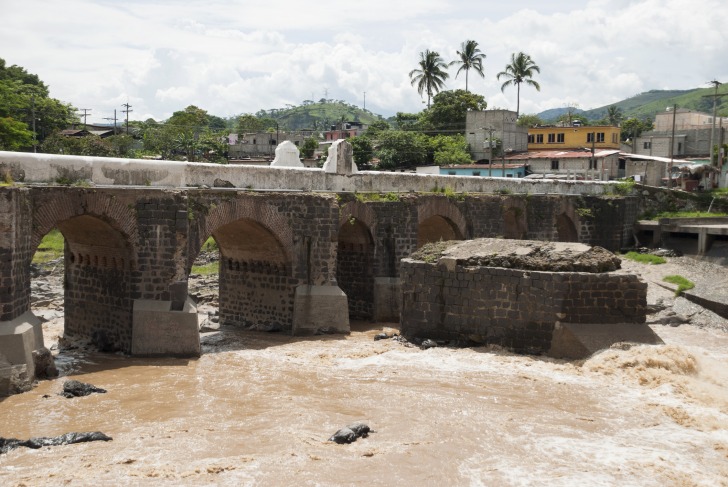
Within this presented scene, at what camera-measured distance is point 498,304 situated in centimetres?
1566

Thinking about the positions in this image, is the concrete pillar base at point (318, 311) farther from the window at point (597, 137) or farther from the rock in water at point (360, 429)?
the window at point (597, 137)

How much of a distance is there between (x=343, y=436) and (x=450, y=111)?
4259 centimetres

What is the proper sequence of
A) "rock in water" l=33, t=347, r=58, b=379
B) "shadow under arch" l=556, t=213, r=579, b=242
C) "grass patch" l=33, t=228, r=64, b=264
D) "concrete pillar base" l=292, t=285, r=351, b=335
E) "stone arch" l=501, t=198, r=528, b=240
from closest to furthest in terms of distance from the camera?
"rock in water" l=33, t=347, r=58, b=379 < "concrete pillar base" l=292, t=285, r=351, b=335 < "stone arch" l=501, t=198, r=528, b=240 < "grass patch" l=33, t=228, r=64, b=264 < "shadow under arch" l=556, t=213, r=579, b=242

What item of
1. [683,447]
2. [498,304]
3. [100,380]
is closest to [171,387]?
[100,380]

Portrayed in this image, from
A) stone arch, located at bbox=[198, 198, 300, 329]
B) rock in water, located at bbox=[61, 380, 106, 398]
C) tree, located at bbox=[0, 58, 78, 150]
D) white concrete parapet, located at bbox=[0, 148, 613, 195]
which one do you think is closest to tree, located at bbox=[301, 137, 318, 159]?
tree, located at bbox=[0, 58, 78, 150]

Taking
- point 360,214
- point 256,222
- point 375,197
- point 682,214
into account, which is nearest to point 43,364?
point 256,222

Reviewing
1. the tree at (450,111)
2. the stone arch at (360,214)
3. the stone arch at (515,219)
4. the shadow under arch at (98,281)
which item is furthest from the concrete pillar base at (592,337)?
the tree at (450,111)

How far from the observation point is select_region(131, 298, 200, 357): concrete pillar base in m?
15.5

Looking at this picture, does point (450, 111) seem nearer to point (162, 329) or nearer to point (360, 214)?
point (360, 214)

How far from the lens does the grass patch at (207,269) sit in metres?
27.6

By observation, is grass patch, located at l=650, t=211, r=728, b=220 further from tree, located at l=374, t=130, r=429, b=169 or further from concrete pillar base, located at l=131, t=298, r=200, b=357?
concrete pillar base, located at l=131, t=298, r=200, b=357

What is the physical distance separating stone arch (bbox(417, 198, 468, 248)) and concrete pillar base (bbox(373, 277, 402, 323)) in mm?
2050

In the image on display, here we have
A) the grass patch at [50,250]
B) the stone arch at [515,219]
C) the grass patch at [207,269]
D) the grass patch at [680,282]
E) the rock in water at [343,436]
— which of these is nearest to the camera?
the rock in water at [343,436]

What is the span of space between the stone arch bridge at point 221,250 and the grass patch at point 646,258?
3.83 m
